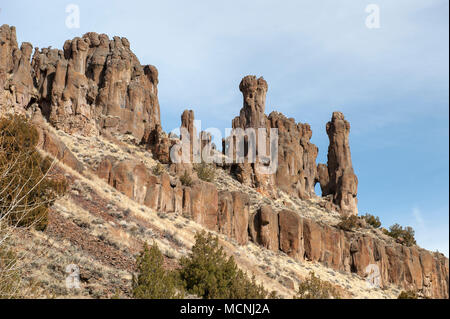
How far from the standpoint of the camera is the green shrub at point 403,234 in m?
58.5

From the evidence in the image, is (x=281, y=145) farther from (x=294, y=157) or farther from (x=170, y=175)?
(x=170, y=175)

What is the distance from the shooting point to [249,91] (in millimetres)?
69938

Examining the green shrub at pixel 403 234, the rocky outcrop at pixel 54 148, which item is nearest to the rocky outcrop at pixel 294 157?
the green shrub at pixel 403 234

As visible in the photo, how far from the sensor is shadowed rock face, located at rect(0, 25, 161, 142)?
147 feet

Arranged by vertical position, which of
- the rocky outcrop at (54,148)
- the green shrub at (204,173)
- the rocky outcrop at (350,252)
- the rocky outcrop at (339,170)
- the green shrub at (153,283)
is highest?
the rocky outcrop at (339,170)

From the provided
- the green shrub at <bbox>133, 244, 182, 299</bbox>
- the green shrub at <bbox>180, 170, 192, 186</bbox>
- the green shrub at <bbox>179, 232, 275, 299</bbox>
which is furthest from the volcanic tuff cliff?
the green shrub at <bbox>133, 244, 182, 299</bbox>

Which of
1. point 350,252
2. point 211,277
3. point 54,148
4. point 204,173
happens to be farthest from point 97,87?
point 211,277

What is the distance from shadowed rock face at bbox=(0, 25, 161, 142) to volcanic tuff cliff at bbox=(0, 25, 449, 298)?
15 cm

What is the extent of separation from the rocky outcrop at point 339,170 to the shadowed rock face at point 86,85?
3319cm

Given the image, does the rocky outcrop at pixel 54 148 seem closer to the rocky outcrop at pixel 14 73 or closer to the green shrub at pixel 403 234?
the rocky outcrop at pixel 14 73

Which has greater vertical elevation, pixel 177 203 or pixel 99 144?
pixel 99 144
